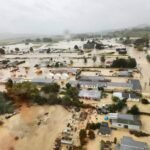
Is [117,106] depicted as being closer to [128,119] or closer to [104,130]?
[128,119]

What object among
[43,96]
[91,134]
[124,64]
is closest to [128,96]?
[91,134]

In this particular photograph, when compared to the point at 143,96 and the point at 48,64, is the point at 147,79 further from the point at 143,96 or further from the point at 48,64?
the point at 48,64

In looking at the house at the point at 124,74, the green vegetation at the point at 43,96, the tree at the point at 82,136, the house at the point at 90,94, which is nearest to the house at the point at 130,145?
the tree at the point at 82,136

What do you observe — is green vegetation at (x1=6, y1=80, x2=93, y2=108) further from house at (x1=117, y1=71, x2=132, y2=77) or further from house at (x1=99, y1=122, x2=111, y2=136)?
house at (x1=117, y1=71, x2=132, y2=77)

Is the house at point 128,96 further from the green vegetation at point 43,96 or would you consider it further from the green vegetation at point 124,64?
the green vegetation at point 124,64

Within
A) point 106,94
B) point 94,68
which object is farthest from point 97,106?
point 94,68

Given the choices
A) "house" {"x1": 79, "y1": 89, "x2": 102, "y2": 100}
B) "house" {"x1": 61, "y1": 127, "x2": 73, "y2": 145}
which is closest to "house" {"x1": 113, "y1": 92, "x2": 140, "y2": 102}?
"house" {"x1": 79, "y1": 89, "x2": 102, "y2": 100}

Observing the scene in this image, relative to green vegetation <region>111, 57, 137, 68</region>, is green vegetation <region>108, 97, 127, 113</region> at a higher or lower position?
lower
